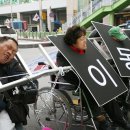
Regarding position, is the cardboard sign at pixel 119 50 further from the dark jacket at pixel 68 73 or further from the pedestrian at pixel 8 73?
the pedestrian at pixel 8 73

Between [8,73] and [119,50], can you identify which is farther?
[119,50]

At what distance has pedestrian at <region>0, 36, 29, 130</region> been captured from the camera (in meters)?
2.74

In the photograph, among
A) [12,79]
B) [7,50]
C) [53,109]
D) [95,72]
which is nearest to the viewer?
[7,50]

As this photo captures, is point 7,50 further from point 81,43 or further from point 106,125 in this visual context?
point 106,125

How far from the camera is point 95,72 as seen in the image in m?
3.31

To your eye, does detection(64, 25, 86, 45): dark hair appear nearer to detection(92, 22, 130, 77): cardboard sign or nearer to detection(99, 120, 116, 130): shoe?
detection(92, 22, 130, 77): cardboard sign

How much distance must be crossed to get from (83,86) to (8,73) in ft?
2.86

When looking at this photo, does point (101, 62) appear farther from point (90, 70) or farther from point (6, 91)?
point (6, 91)

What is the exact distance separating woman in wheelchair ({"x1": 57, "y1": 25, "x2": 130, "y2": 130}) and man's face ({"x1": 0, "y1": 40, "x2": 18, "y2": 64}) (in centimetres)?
72

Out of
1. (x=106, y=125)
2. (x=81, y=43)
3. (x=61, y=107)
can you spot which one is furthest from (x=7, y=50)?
(x=106, y=125)

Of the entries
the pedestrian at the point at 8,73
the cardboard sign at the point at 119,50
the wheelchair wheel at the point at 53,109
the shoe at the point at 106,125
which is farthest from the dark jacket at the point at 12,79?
the cardboard sign at the point at 119,50

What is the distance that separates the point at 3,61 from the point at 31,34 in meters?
28.0

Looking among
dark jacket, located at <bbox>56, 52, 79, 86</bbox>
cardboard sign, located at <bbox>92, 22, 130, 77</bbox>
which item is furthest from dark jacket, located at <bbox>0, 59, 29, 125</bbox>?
cardboard sign, located at <bbox>92, 22, 130, 77</bbox>

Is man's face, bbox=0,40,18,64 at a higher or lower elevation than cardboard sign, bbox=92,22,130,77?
higher
